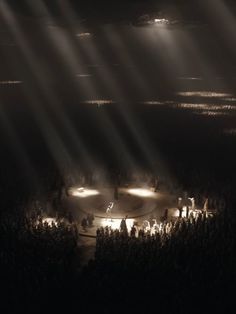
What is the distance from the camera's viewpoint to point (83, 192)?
15.5m

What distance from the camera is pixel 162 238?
11398 millimetres

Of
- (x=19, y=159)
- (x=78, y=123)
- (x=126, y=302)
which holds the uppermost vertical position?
(x=78, y=123)

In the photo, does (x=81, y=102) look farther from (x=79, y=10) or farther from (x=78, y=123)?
(x=79, y=10)

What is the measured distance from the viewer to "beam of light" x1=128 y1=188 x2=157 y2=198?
1535 centimetres

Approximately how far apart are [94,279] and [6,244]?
9.82ft

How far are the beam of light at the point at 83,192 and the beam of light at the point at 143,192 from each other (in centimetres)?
141

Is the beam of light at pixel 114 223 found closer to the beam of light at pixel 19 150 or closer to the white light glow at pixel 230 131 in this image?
the beam of light at pixel 19 150

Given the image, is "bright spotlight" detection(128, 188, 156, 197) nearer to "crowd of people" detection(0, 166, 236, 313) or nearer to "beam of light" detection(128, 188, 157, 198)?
"beam of light" detection(128, 188, 157, 198)

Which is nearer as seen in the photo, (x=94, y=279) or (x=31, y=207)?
(x=94, y=279)

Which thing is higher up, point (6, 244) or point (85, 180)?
point (85, 180)

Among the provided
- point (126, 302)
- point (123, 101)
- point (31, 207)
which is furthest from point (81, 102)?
point (126, 302)

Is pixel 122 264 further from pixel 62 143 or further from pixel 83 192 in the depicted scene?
pixel 62 143

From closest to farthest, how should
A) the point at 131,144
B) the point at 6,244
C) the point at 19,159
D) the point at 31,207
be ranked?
the point at 6,244, the point at 31,207, the point at 19,159, the point at 131,144

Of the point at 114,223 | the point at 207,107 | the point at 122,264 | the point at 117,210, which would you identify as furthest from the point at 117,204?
the point at 207,107
